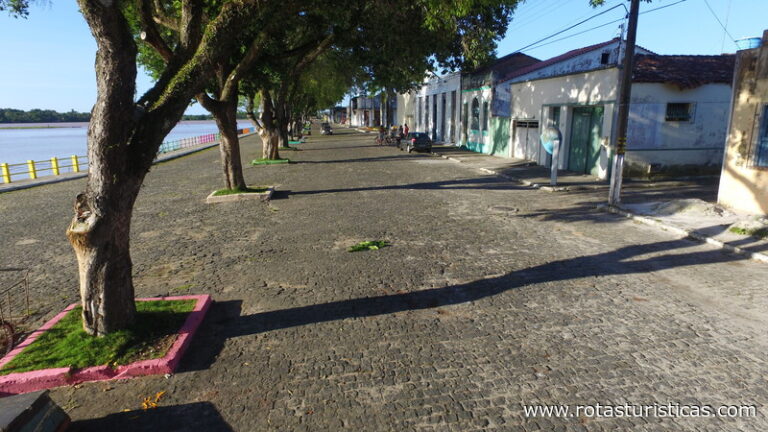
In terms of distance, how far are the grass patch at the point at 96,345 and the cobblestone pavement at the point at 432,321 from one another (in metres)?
Answer: 0.31

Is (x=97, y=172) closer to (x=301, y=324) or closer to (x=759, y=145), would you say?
(x=301, y=324)

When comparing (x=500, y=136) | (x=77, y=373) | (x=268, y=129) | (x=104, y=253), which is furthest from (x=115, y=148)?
(x=500, y=136)

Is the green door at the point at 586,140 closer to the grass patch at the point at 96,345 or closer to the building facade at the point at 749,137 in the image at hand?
the building facade at the point at 749,137

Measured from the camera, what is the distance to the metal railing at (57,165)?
20.5m

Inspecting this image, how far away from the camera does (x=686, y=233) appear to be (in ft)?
28.6

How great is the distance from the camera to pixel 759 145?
976 centimetres

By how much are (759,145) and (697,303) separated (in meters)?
6.40

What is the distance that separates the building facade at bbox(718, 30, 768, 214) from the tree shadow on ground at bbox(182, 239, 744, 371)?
3430mm

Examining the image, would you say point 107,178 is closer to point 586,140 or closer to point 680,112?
point 586,140

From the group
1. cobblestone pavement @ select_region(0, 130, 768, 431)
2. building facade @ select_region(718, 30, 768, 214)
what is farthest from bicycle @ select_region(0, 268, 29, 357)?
building facade @ select_region(718, 30, 768, 214)

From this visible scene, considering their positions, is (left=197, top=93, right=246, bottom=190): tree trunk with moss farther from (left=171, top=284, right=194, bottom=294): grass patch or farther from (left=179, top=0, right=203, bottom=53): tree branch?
(left=171, top=284, right=194, bottom=294): grass patch

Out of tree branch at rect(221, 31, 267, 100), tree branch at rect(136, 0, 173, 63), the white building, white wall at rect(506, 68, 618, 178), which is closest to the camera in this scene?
tree branch at rect(136, 0, 173, 63)

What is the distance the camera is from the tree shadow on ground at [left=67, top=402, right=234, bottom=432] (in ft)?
11.6

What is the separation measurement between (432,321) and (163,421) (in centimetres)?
290
